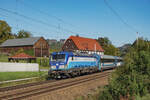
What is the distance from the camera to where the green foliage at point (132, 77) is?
12.1 metres

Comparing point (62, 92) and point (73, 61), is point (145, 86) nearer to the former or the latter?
point (62, 92)

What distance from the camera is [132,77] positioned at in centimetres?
1279

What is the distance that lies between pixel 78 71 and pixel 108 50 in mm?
58104

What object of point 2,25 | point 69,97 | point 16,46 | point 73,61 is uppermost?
point 2,25

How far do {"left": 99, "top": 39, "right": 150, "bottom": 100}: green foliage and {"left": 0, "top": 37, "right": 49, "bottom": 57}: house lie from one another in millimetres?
57247

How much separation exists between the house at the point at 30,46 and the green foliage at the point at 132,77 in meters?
57.2

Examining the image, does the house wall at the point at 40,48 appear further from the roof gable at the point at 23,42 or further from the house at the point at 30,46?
the roof gable at the point at 23,42

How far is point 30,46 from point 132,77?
197 feet

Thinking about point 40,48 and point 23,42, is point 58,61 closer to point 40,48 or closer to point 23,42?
point 40,48

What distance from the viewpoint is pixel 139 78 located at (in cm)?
1262

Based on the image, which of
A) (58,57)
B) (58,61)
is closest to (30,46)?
(58,57)

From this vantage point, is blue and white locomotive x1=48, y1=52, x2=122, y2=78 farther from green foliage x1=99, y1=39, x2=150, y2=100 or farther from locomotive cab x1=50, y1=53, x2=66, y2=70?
green foliage x1=99, y1=39, x2=150, y2=100

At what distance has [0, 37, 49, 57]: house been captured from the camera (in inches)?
2724

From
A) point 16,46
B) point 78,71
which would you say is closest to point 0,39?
point 16,46
